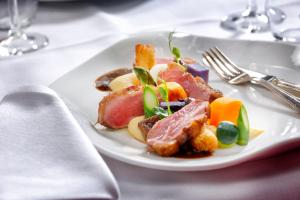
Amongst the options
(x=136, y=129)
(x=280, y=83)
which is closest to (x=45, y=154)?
(x=136, y=129)

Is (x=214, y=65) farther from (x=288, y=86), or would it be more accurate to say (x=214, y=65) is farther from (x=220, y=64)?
(x=288, y=86)

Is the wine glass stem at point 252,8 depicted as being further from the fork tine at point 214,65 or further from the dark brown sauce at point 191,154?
the dark brown sauce at point 191,154

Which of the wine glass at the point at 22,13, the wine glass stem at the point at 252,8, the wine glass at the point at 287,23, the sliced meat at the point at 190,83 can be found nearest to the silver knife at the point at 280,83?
the sliced meat at the point at 190,83

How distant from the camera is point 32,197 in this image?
865mm

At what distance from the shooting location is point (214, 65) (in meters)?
1.35

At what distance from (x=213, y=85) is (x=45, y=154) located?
0.43 m

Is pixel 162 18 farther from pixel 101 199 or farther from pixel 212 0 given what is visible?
pixel 101 199

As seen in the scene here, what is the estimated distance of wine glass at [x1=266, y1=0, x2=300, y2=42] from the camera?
167 centimetres

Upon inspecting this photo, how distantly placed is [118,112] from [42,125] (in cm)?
13

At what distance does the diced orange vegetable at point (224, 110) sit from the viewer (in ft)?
3.52

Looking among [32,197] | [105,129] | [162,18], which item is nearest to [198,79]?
[105,129]

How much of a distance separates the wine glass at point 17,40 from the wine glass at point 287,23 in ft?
1.93

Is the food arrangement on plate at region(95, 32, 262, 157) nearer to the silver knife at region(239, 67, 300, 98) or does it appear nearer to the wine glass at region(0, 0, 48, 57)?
the silver knife at region(239, 67, 300, 98)

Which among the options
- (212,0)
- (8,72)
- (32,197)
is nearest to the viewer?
(32,197)
